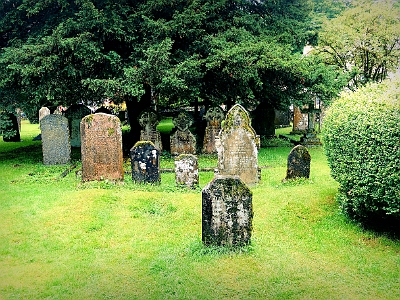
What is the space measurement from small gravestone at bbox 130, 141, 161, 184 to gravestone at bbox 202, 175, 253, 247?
473cm

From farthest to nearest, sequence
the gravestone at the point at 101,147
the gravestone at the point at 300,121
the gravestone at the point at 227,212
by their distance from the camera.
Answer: the gravestone at the point at 300,121
the gravestone at the point at 101,147
the gravestone at the point at 227,212

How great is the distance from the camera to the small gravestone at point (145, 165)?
1109cm

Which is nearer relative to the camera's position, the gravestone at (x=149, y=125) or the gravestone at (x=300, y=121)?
the gravestone at (x=149, y=125)

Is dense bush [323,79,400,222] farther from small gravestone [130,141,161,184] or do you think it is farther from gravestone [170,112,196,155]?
gravestone [170,112,196,155]

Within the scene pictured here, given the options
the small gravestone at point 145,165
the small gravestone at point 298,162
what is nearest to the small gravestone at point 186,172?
the small gravestone at point 145,165

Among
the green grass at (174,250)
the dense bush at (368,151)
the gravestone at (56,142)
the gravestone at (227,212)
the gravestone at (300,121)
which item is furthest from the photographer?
the gravestone at (300,121)

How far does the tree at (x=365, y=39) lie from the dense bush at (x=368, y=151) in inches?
674

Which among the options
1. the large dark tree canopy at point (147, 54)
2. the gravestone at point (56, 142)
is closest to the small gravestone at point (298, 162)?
the large dark tree canopy at point (147, 54)

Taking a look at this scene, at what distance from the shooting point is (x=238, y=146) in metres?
11.0

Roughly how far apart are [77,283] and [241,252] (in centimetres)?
260

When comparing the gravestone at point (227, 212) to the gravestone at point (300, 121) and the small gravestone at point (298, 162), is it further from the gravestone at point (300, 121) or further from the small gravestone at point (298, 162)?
the gravestone at point (300, 121)

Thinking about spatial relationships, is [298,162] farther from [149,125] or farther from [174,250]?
[149,125]

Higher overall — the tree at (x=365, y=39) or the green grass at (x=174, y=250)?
the tree at (x=365, y=39)

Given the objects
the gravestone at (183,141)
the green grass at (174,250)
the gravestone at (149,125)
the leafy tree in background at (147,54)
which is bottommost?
the green grass at (174,250)
